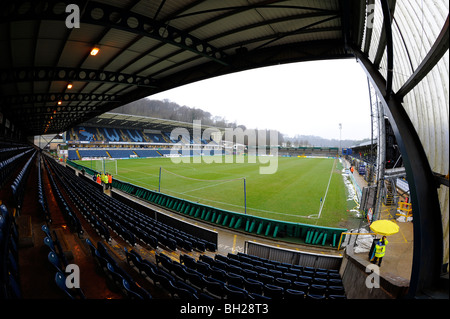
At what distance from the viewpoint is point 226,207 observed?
15.1 m

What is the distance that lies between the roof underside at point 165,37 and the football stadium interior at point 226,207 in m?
0.05

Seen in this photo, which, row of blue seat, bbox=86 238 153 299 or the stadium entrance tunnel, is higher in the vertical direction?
row of blue seat, bbox=86 238 153 299

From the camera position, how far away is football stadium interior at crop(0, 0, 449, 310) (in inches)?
124

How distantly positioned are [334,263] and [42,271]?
26.2 feet

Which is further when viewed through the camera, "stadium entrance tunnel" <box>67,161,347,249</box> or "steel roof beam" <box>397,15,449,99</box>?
"stadium entrance tunnel" <box>67,161,347,249</box>

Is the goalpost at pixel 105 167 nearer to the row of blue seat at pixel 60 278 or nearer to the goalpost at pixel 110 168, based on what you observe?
the goalpost at pixel 110 168

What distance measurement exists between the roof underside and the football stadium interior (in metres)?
0.05

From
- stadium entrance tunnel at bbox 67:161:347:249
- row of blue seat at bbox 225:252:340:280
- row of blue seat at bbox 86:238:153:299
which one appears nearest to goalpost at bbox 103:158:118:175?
stadium entrance tunnel at bbox 67:161:347:249

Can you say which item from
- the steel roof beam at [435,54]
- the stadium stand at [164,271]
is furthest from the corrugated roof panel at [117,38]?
the steel roof beam at [435,54]

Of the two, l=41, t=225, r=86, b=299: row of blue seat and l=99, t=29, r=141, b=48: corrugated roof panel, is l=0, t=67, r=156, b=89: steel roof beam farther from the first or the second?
l=41, t=225, r=86, b=299: row of blue seat

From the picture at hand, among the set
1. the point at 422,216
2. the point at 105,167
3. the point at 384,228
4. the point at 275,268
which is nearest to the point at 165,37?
the point at 422,216

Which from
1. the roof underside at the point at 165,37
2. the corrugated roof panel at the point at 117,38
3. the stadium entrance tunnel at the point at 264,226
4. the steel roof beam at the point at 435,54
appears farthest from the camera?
the stadium entrance tunnel at the point at 264,226

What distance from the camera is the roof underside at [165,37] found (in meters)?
5.79
